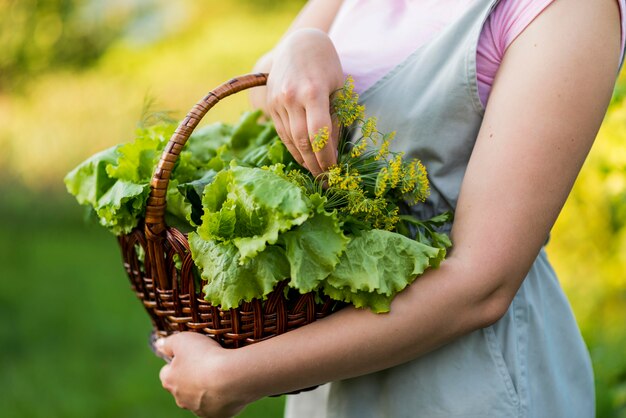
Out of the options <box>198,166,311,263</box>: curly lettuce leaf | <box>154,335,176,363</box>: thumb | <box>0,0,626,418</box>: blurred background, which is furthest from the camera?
<box>0,0,626,418</box>: blurred background

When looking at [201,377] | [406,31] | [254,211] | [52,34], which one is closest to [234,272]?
[254,211]

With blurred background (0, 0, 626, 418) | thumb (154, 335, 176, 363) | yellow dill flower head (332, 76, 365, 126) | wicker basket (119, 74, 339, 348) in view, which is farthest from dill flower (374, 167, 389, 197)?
blurred background (0, 0, 626, 418)

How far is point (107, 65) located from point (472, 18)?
684cm

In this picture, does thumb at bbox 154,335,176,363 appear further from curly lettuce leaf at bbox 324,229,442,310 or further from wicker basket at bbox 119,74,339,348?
curly lettuce leaf at bbox 324,229,442,310

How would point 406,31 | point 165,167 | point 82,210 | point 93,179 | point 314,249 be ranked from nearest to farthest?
point 314,249, point 165,167, point 406,31, point 93,179, point 82,210

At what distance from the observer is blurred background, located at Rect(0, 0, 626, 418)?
337 cm

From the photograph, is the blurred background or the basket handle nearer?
the basket handle

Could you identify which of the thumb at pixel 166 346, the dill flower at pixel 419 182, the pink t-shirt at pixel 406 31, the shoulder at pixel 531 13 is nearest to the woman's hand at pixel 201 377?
the thumb at pixel 166 346

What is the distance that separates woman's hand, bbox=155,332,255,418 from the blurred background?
571 millimetres

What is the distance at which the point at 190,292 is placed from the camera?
1299mm

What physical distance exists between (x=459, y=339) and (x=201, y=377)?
47 cm

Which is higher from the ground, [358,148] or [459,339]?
[358,148]

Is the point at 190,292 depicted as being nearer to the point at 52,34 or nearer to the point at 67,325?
the point at 67,325

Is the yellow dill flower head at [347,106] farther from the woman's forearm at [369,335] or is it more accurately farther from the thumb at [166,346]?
the thumb at [166,346]
